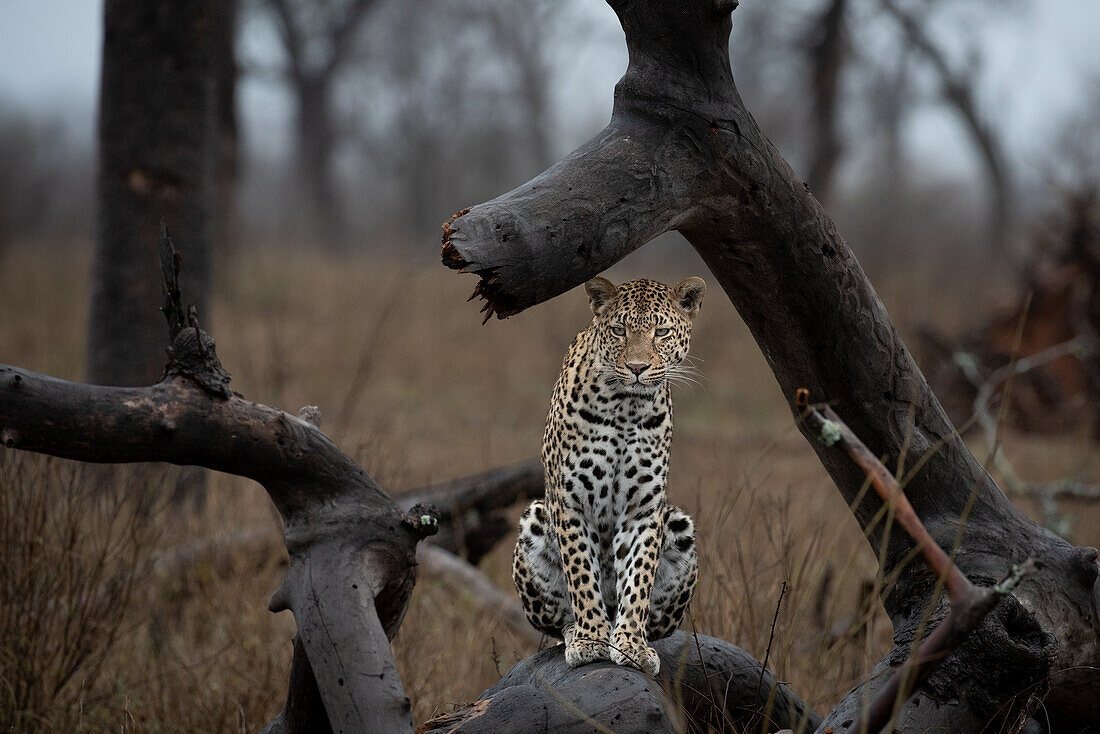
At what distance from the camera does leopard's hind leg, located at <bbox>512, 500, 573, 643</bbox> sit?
286 centimetres

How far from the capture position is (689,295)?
2805mm

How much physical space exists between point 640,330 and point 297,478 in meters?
1.03

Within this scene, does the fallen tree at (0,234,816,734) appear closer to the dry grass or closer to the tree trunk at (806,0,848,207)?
the dry grass

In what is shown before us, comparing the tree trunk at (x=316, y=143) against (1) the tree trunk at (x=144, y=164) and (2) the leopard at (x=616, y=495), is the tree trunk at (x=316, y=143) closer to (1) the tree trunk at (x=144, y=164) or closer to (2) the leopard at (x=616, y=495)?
(1) the tree trunk at (x=144, y=164)

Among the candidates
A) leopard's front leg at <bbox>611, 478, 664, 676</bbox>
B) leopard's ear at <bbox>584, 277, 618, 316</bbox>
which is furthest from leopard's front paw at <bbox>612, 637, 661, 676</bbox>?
leopard's ear at <bbox>584, 277, 618, 316</bbox>

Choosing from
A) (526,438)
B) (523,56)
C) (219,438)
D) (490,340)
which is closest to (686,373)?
(219,438)

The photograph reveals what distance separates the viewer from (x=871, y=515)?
10.4 ft

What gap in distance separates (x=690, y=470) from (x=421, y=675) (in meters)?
3.52

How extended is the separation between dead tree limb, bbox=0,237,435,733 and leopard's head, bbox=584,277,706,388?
2.28 feet

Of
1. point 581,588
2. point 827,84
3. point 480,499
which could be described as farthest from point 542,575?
point 827,84

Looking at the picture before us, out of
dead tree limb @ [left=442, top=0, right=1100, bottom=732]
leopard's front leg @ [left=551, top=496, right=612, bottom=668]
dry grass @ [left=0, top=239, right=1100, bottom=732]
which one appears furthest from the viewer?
dry grass @ [left=0, top=239, right=1100, bottom=732]

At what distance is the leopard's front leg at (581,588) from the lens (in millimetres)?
2705

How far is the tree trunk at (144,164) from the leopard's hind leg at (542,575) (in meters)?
3.91

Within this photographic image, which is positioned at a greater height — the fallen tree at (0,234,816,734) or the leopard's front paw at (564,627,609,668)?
the fallen tree at (0,234,816,734)
